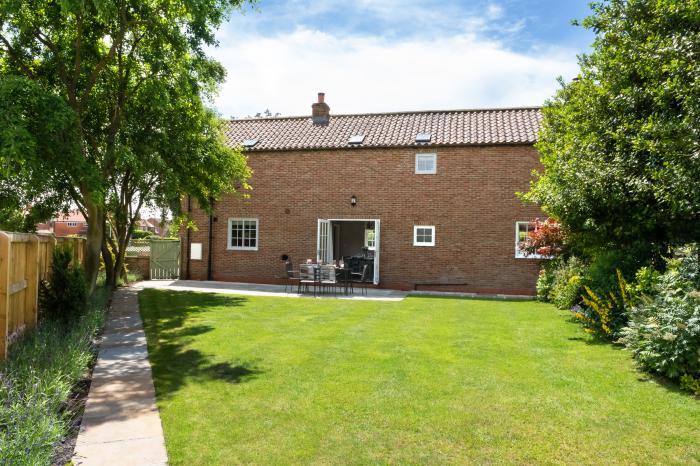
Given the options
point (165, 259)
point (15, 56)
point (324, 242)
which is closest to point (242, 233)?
point (324, 242)

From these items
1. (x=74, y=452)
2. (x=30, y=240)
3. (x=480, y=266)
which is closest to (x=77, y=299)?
(x=30, y=240)

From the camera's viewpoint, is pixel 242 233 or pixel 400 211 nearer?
pixel 400 211

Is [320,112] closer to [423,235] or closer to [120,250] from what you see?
[423,235]

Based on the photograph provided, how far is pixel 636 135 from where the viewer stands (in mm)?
8078

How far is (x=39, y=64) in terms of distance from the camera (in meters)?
11.6

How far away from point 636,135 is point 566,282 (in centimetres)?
607

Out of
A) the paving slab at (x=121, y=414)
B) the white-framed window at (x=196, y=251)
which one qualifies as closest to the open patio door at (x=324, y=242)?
the white-framed window at (x=196, y=251)

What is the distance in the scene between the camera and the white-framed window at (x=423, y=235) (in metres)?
18.0

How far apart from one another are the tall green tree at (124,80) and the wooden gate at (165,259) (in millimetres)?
7482

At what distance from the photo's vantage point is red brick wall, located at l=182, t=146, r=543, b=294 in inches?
682

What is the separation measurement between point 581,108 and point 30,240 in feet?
32.2

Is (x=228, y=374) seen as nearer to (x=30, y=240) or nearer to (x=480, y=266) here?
(x=30, y=240)

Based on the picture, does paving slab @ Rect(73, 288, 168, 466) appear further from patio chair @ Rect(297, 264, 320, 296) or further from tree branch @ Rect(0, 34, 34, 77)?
patio chair @ Rect(297, 264, 320, 296)

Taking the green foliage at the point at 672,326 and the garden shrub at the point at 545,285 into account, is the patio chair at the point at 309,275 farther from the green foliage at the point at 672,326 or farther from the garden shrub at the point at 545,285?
the green foliage at the point at 672,326
